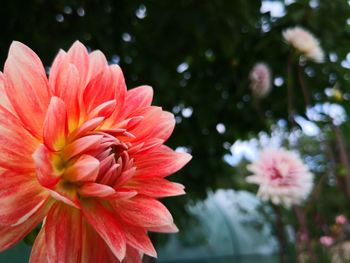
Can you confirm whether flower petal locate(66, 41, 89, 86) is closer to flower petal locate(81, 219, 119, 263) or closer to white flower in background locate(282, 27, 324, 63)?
flower petal locate(81, 219, 119, 263)

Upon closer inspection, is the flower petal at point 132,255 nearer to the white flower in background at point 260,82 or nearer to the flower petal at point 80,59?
the flower petal at point 80,59

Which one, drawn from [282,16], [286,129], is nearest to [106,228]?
[282,16]

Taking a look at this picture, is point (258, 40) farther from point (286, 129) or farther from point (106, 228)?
point (106, 228)

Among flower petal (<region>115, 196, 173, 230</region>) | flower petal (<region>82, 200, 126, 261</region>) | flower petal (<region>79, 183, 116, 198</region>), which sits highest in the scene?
flower petal (<region>79, 183, 116, 198</region>)

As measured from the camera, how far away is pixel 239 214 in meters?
8.48

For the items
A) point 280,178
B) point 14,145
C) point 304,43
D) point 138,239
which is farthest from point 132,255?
point 304,43

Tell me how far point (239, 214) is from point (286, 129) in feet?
21.0

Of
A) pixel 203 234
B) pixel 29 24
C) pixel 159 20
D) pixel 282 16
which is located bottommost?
pixel 203 234

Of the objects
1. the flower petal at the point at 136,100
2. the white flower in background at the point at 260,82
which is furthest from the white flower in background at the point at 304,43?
the flower petal at the point at 136,100

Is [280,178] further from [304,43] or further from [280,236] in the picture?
[304,43]

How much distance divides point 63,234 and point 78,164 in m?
0.05

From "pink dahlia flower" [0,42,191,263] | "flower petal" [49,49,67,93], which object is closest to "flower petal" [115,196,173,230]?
"pink dahlia flower" [0,42,191,263]

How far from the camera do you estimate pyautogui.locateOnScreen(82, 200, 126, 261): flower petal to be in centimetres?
32

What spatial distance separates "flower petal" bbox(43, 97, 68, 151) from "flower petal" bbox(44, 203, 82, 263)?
5cm
